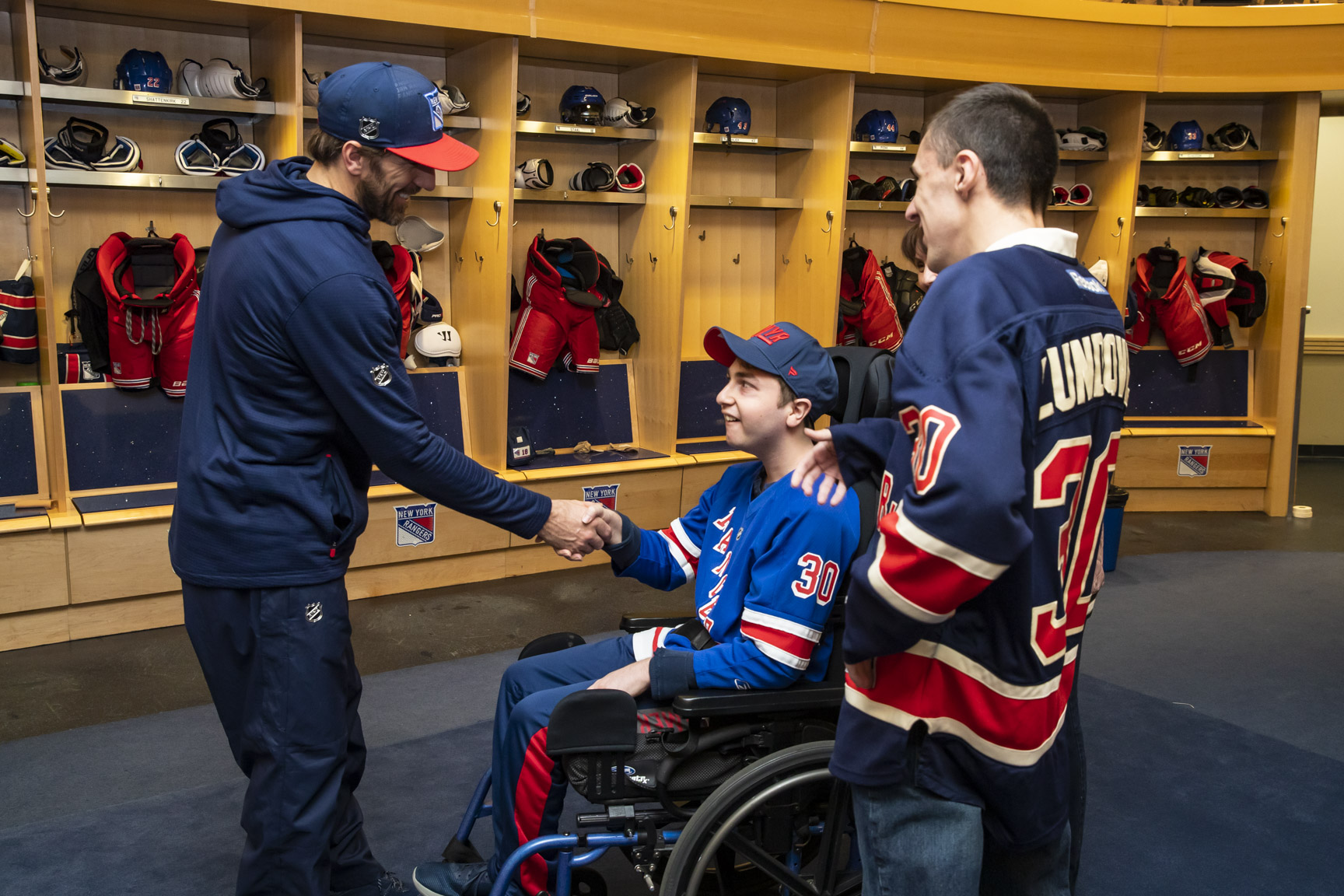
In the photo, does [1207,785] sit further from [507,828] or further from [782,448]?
[507,828]

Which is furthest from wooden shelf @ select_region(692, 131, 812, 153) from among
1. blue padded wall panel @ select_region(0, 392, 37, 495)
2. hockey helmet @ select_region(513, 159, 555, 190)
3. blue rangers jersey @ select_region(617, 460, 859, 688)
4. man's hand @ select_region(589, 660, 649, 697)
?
man's hand @ select_region(589, 660, 649, 697)

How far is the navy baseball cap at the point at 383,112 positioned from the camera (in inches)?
72.4

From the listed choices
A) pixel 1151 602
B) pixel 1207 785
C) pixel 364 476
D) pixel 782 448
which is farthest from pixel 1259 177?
pixel 364 476

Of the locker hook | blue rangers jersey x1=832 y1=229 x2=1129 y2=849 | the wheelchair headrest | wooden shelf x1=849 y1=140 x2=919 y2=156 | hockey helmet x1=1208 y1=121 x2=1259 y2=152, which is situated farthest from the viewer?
hockey helmet x1=1208 y1=121 x2=1259 y2=152

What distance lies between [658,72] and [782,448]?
350 cm

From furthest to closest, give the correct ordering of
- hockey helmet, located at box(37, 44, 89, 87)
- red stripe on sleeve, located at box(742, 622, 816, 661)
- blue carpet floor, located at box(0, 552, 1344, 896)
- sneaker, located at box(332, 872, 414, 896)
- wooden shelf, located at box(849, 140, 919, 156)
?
wooden shelf, located at box(849, 140, 919, 156)
hockey helmet, located at box(37, 44, 89, 87)
blue carpet floor, located at box(0, 552, 1344, 896)
sneaker, located at box(332, 872, 414, 896)
red stripe on sleeve, located at box(742, 622, 816, 661)

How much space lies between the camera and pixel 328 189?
1.82 meters

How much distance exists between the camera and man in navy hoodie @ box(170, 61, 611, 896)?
5.75ft

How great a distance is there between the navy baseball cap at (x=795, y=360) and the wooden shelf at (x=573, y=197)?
293 cm

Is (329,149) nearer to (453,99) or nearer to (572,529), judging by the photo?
(572,529)

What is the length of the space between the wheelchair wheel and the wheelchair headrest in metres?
0.60

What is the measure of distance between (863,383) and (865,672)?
0.84 m

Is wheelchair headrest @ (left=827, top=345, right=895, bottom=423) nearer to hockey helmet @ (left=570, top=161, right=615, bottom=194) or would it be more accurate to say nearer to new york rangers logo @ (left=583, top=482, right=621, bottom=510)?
new york rangers logo @ (left=583, top=482, right=621, bottom=510)

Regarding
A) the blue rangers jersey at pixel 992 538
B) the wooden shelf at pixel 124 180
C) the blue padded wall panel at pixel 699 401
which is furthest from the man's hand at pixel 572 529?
the blue padded wall panel at pixel 699 401
